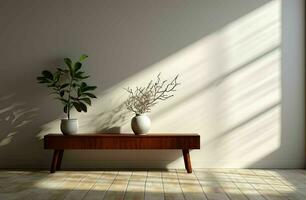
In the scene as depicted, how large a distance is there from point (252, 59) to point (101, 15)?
1722 mm

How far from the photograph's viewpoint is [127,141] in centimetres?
447

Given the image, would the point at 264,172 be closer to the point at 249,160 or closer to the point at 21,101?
the point at 249,160

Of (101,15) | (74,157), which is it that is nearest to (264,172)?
(74,157)

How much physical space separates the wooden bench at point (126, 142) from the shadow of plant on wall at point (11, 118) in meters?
0.52

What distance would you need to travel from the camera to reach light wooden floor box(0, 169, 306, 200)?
3391 millimetres

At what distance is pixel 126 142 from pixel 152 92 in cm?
69

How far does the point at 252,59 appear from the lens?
4828 mm

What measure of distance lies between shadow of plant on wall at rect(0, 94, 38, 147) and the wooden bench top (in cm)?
56

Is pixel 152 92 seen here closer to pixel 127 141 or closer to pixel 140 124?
pixel 140 124

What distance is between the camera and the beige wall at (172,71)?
4.82 meters

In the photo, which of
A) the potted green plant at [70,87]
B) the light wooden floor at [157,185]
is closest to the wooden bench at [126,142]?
the potted green plant at [70,87]

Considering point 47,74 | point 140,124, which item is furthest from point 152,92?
point 47,74

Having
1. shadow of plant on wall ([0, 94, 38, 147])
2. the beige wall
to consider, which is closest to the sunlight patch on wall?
the beige wall

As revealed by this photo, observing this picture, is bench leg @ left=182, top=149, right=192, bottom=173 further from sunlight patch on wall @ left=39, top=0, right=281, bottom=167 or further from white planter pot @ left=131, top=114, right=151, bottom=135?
white planter pot @ left=131, top=114, right=151, bottom=135
